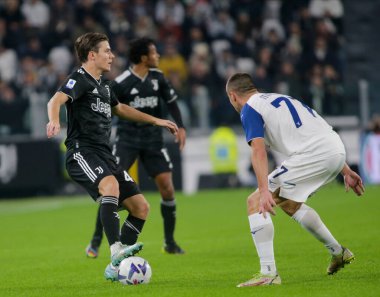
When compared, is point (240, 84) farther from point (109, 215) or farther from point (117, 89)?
point (117, 89)

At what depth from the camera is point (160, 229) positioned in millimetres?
14656

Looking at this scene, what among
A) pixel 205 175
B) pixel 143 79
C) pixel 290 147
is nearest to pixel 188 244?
pixel 143 79

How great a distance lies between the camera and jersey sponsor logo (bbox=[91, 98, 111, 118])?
352 inches

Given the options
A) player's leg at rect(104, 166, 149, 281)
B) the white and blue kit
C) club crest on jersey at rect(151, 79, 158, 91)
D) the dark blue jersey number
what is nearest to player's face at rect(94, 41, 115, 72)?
player's leg at rect(104, 166, 149, 281)

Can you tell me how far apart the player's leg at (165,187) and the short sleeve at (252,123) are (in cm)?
366

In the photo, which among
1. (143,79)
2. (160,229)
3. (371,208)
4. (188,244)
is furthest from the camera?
(371,208)

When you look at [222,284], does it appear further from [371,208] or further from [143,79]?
[371,208]

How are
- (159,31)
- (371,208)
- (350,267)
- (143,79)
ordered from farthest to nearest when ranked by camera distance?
(159,31) → (371,208) → (143,79) → (350,267)

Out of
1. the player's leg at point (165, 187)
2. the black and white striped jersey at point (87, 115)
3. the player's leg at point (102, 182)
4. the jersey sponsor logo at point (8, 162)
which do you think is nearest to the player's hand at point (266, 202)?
the player's leg at point (102, 182)

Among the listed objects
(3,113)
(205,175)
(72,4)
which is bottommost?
(205,175)

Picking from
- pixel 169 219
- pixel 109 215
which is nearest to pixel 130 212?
pixel 109 215

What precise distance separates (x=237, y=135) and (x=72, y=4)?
5.73 meters

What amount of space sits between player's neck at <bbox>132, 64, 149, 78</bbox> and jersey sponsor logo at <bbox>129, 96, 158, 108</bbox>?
0.91 ft

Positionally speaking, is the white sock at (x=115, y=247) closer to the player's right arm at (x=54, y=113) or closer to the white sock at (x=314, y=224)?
the player's right arm at (x=54, y=113)
